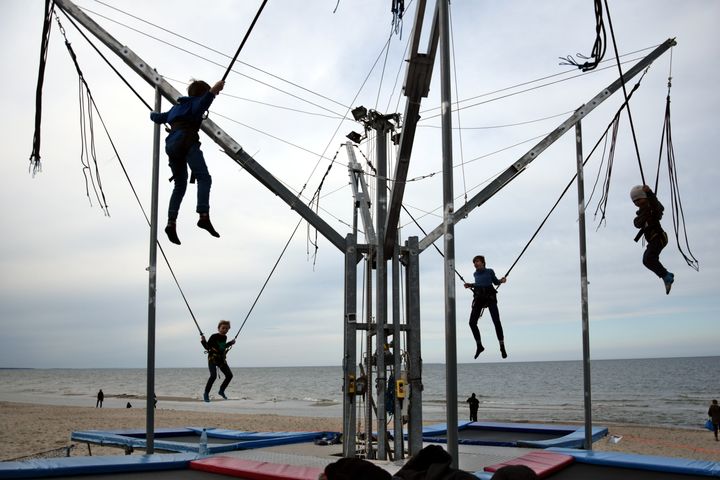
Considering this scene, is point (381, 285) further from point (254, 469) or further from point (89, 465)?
point (89, 465)

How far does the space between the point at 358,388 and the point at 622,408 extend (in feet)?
109

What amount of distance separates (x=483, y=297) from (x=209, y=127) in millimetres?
4195

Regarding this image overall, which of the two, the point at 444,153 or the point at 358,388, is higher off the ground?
the point at 444,153

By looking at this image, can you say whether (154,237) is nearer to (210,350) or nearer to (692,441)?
(210,350)

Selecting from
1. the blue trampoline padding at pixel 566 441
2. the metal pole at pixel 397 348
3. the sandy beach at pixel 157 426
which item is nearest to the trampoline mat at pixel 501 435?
the blue trampoline padding at pixel 566 441

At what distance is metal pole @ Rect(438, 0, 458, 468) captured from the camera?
4.93 m

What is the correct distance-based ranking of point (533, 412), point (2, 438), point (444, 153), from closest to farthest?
point (444, 153) < point (2, 438) < point (533, 412)

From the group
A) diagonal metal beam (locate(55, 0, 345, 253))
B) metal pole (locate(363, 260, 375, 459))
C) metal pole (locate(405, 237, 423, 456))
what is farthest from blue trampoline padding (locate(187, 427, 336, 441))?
diagonal metal beam (locate(55, 0, 345, 253))

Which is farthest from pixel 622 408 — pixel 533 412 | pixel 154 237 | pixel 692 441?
pixel 154 237

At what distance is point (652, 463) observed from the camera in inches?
248

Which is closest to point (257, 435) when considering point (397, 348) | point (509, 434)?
point (397, 348)

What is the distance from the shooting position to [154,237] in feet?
24.0

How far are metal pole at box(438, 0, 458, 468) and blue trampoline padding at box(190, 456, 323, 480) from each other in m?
1.63

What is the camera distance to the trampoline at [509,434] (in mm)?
10039
